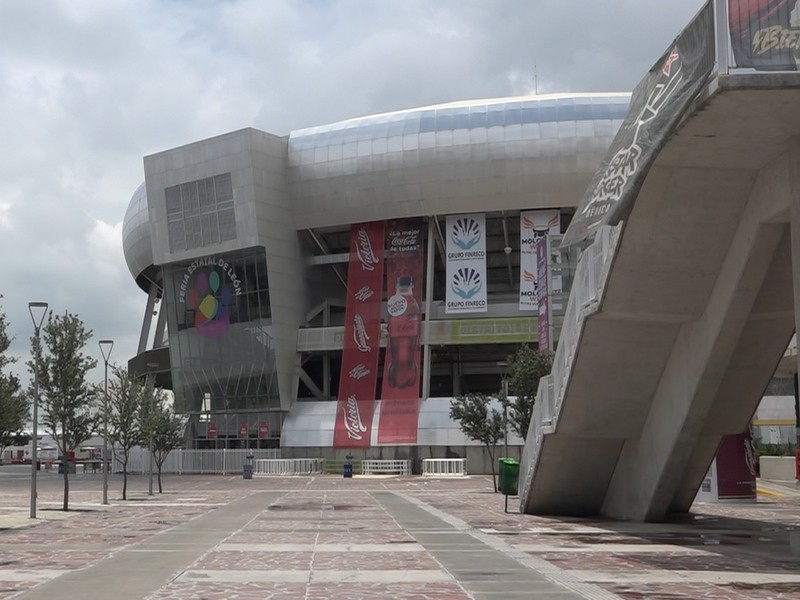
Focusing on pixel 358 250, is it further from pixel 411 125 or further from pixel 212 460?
pixel 212 460

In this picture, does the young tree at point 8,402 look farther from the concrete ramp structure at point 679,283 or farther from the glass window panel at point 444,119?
the glass window panel at point 444,119

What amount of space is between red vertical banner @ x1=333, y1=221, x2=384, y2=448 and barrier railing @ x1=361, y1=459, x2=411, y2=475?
2540 millimetres

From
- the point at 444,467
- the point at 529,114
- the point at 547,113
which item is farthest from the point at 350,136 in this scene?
the point at 444,467

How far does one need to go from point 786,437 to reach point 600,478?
3772 centimetres

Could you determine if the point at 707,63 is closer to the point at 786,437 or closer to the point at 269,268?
the point at 786,437

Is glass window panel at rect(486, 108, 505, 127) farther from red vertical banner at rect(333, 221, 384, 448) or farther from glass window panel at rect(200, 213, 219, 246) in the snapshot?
glass window panel at rect(200, 213, 219, 246)

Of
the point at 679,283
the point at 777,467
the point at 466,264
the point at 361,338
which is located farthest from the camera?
the point at 361,338

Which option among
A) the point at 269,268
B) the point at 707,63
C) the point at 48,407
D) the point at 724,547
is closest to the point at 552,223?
the point at 269,268

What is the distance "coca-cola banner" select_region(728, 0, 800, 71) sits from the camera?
12312mm

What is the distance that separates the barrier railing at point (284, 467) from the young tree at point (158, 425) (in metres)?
19.0

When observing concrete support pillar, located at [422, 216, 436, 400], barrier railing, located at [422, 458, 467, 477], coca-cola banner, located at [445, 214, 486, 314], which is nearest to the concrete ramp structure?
barrier railing, located at [422, 458, 467, 477]

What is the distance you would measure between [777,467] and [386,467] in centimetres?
2725

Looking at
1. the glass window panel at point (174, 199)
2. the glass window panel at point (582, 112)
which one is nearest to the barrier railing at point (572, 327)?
the glass window panel at point (582, 112)

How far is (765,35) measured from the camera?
1247 cm
